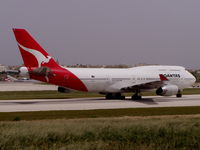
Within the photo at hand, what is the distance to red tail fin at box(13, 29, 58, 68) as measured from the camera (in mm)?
34562

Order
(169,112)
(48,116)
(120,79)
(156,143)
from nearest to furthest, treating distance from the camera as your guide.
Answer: (156,143) < (48,116) < (169,112) < (120,79)

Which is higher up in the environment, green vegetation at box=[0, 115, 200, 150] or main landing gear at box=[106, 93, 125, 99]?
green vegetation at box=[0, 115, 200, 150]

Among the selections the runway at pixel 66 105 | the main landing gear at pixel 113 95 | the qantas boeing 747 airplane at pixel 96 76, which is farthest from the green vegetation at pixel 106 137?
the main landing gear at pixel 113 95


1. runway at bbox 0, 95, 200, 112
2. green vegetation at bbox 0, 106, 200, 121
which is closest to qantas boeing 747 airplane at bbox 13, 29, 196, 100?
runway at bbox 0, 95, 200, 112

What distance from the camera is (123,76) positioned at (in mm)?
41938

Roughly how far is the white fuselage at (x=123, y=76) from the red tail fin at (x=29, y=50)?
357 cm

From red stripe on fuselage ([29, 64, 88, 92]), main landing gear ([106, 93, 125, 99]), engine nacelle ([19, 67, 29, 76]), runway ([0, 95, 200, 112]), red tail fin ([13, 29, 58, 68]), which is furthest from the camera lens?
main landing gear ([106, 93, 125, 99])

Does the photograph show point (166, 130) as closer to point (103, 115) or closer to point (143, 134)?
point (143, 134)

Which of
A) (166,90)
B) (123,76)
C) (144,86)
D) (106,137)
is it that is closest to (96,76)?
(123,76)

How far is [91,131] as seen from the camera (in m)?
14.8

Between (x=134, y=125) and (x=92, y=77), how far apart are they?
23183mm

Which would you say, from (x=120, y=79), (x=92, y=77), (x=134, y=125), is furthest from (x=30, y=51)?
Answer: (x=134, y=125)

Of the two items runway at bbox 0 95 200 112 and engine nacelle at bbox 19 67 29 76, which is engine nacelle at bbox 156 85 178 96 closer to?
runway at bbox 0 95 200 112

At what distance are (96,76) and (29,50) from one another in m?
8.26
